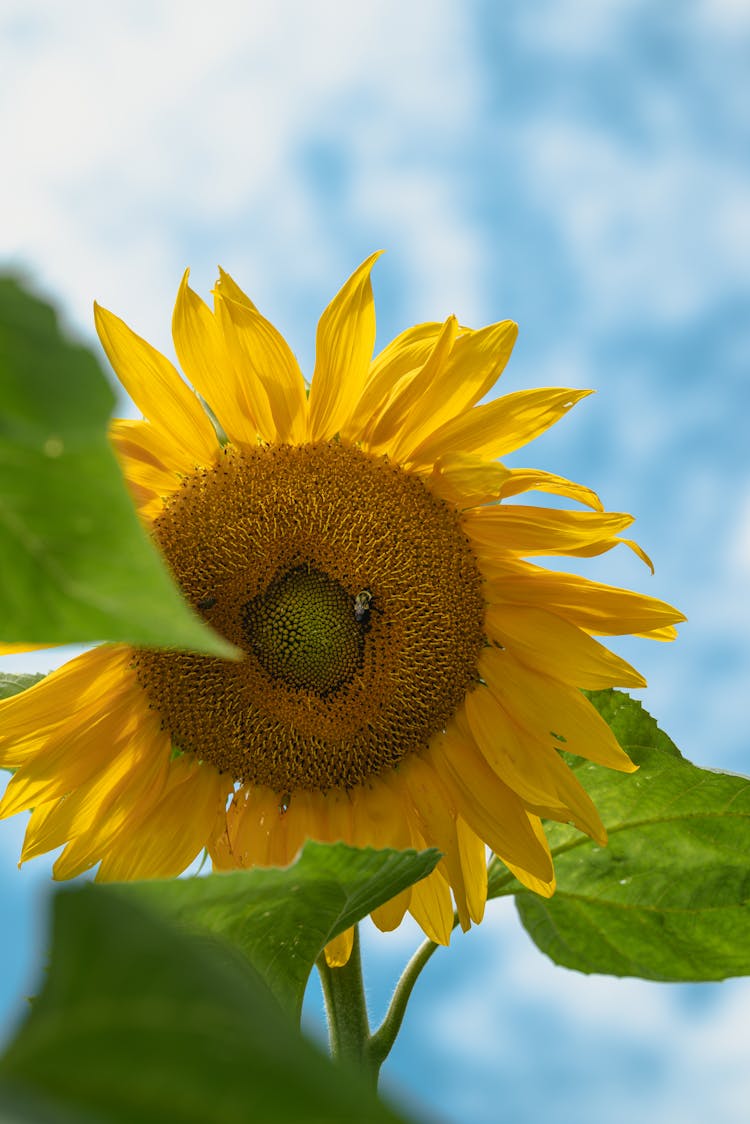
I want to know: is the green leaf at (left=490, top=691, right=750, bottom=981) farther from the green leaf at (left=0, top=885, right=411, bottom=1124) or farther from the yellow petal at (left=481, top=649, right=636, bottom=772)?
the green leaf at (left=0, top=885, right=411, bottom=1124)

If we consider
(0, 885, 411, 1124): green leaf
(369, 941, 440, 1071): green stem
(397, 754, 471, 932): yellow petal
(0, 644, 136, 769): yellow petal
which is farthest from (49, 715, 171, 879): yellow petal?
(0, 885, 411, 1124): green leaf

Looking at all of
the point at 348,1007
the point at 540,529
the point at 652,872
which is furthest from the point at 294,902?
the point at 652,872

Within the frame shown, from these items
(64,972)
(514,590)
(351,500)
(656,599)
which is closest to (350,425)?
(351,500)

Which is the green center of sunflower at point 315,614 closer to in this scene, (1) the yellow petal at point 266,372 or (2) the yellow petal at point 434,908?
(1) the yellow petal at point 266,372

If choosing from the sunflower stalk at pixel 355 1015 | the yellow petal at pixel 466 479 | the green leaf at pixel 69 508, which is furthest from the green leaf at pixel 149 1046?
the sunflower stalk at pixel 355 1015

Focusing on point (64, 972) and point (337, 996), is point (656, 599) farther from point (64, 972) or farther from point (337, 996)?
point (64, 972)
